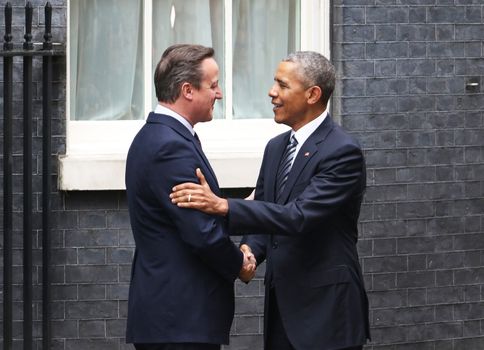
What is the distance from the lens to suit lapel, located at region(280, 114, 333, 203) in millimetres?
5445

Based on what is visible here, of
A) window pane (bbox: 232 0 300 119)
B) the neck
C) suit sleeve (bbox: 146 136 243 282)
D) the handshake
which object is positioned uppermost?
window pane (bbox: 232 0 300 119)

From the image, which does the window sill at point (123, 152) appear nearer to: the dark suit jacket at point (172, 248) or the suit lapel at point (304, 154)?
the suit lapel at point (304, 154)

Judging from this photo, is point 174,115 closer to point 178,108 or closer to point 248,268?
point 178,108

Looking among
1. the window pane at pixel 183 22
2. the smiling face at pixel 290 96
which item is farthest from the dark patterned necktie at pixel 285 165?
the window pane at pixel 183 22

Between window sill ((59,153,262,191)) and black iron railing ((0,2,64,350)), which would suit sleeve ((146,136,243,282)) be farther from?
window sill ((59,153,262,191))

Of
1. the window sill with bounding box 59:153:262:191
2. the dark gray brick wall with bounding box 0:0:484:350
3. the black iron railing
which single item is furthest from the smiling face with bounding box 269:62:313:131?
the dark gray brick wall with bounding box 0:0:484:350

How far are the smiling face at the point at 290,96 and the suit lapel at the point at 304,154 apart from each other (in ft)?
0.28

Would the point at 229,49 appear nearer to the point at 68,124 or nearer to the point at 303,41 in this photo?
the point at 303,41

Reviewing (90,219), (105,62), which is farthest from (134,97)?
(90,219)

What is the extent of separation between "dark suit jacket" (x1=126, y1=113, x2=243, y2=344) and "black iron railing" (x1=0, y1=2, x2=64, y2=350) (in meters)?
2.33

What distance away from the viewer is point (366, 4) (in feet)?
26.0

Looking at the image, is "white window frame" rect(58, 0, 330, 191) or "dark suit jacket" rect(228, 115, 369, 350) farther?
"white window frame" rect(58, 0, 330, 191)

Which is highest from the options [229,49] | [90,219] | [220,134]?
[229,49]

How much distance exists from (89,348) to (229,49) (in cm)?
210
